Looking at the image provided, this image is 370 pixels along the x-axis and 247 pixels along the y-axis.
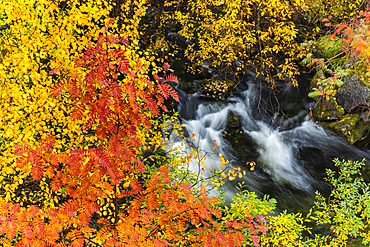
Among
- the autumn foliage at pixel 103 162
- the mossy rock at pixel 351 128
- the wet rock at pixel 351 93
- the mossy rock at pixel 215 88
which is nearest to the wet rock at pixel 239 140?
the mossy rock at pixel 215 88

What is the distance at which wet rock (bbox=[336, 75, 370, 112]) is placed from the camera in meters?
6.37

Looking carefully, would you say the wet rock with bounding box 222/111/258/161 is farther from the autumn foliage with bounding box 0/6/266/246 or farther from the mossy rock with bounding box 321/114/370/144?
the autumn foliage with bounding box 0/6/266/246

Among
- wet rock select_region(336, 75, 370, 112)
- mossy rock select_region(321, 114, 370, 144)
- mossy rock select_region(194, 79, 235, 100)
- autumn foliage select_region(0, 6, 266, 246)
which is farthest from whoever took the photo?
mossy rock select_region(194, 79, 235, 100)

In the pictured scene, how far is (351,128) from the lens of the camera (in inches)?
259

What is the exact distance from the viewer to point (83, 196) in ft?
7.76

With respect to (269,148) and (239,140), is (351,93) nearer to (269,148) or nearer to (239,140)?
(269,148)

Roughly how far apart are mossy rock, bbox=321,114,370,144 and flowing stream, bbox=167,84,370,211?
204 mm

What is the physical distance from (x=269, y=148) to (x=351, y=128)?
98.1 inches

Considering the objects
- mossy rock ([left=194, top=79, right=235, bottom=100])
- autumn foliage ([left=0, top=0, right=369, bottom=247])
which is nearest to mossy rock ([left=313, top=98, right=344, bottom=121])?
mossy rock ([left=194, top=79, right=235, bottom=100])

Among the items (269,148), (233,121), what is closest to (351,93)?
(269,148)

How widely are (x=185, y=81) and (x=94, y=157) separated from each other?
583 cm

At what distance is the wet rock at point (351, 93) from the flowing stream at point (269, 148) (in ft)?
3.41

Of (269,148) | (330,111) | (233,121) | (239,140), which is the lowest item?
(269,148)

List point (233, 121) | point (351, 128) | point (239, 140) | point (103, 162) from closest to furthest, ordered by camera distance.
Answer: point (103, 162)
point (351, 128)
point (239, 140)
point (233, 121)
